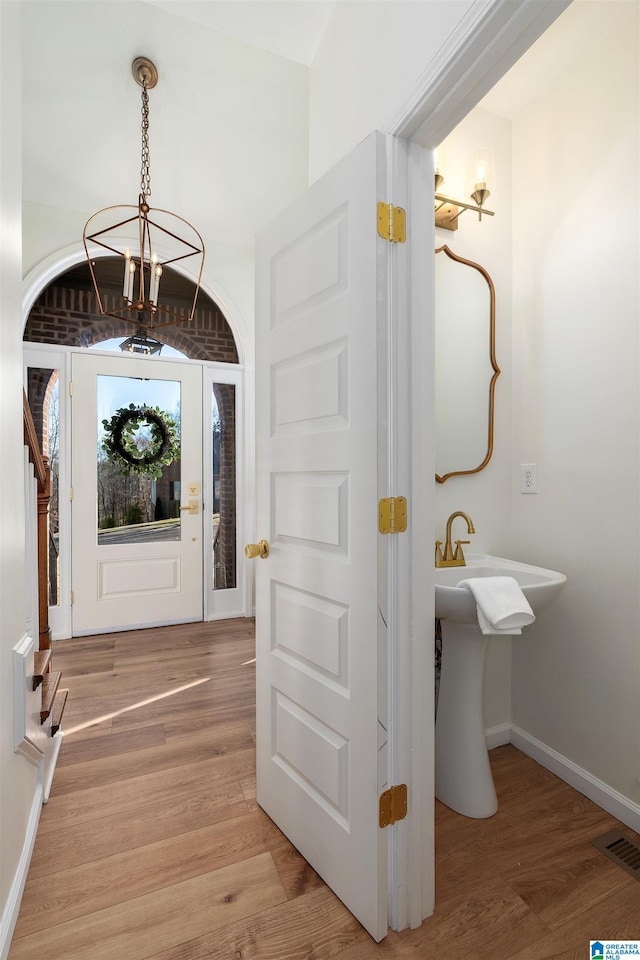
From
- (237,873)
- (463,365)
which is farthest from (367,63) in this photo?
(237,873)

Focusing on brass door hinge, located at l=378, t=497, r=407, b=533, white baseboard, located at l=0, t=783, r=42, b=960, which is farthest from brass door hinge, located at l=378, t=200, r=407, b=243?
white baseboard, located at l=0, t=783, r=42, b=960

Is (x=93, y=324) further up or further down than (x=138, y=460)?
further up

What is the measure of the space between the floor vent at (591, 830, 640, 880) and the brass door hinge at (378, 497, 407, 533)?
1.26m

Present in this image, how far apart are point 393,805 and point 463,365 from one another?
1572mm

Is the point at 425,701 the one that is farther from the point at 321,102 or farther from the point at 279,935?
the point at 321,102

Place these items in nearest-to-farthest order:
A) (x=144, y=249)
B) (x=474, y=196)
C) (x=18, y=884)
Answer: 1. (x=18, y=884)
2. (x=474, y=196)
3. (x=144, y=249)

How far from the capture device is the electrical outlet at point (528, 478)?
6.77 feet

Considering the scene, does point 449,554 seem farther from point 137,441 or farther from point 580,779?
point 137,441

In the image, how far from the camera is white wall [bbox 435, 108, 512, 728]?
2021 millimetres

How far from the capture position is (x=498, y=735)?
213 centimetres

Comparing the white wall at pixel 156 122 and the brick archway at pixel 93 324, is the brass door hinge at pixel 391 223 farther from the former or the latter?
the brick archway at pixel 93 324

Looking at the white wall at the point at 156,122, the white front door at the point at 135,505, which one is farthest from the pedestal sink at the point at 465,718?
the white front door at the point at 135,505

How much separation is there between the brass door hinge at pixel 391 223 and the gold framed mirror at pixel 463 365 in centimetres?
79

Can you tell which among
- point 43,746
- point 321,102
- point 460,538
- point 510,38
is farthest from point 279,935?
point 321,102
